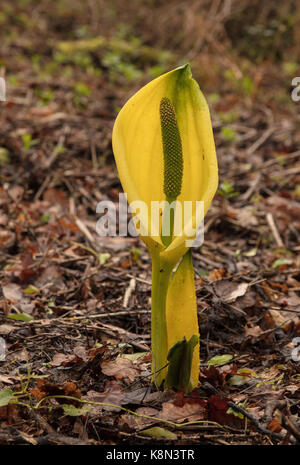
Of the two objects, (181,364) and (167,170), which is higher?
(167,170)

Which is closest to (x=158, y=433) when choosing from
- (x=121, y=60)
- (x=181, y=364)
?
(x=181, y=364)

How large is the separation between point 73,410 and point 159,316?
15.5 inches

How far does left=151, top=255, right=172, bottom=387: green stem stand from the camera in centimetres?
167

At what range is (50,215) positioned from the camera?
347cm

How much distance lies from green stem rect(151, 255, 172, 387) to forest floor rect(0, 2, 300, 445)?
87 millimetres

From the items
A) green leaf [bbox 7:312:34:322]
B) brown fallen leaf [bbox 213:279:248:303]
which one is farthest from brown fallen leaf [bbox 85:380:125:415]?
brown fallen leaf [bbox 213:279:248:303]

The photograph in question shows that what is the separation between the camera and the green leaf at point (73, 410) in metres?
1.61

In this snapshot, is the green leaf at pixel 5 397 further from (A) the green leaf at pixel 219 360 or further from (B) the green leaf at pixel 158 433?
(A) the green leaf at pixel 219 360

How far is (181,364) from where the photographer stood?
1.69 metres

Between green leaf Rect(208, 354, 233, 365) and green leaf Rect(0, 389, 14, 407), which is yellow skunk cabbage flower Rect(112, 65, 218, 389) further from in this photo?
green leaf Rect(0, 389, 14, 407)

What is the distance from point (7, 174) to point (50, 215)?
63 cm

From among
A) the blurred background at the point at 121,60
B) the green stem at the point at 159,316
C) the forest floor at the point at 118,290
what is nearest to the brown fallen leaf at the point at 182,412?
the forest floor at the point at 118,290

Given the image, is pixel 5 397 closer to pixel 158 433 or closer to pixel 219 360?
pixel 158 433

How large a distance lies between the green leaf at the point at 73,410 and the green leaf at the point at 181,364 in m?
0.29
